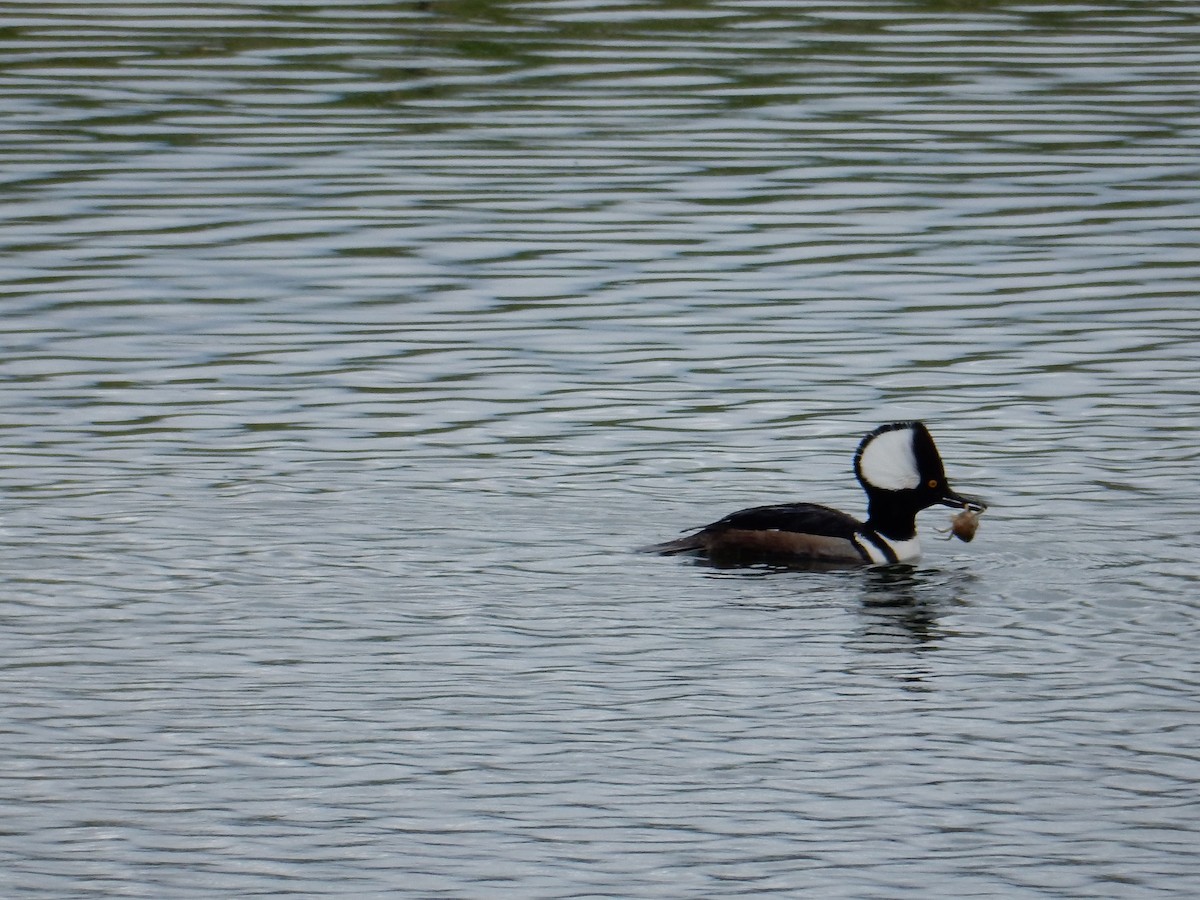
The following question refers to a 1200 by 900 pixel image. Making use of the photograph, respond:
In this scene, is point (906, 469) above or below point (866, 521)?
above

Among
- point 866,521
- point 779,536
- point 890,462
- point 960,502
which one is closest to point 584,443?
point 866,521

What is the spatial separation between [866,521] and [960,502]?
0.55m

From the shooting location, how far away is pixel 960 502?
12.8m

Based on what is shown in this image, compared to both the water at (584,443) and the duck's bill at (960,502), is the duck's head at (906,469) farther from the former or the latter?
the water at (584,443)

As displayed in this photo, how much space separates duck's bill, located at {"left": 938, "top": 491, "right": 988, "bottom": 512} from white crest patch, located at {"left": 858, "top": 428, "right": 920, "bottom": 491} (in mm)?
165

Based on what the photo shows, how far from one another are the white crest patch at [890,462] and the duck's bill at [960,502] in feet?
0.54

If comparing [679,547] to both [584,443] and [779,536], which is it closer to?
[779,536]

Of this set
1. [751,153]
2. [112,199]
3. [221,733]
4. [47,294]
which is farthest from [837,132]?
[221,733]

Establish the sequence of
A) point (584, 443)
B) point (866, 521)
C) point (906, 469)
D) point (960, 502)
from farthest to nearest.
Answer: point (584, 443) → point (866, 521) → point (906, 469) → point (960, 502)

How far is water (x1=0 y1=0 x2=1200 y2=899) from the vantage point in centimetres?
894

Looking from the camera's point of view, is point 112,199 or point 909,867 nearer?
point 909,867

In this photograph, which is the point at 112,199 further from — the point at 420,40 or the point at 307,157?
the point at 420,40

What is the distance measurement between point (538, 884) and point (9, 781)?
7.31 feet

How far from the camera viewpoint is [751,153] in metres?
22.3
